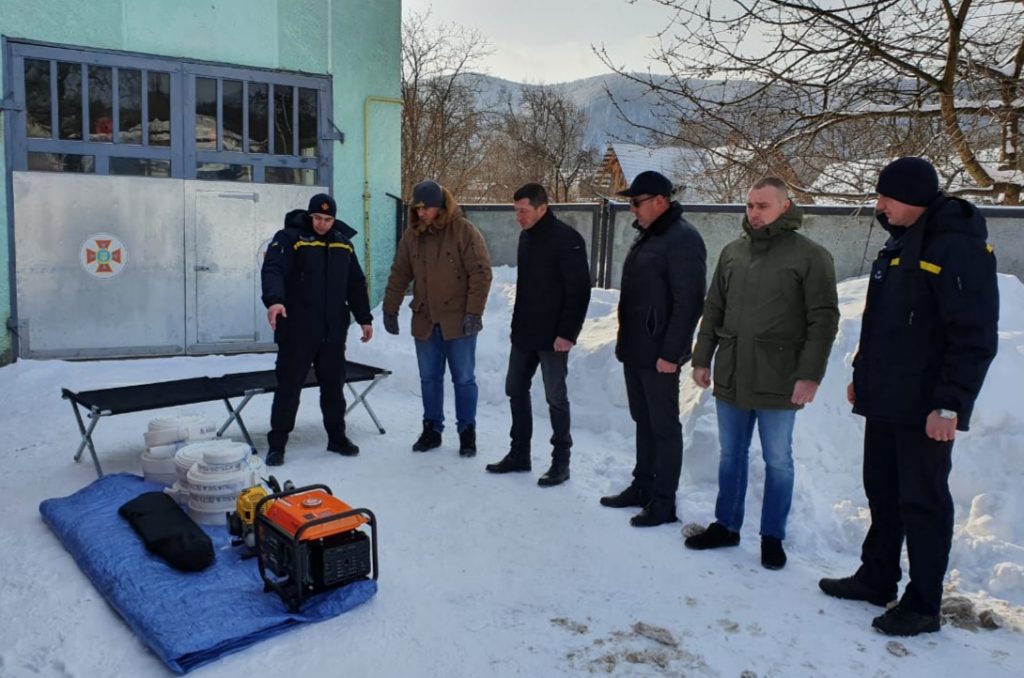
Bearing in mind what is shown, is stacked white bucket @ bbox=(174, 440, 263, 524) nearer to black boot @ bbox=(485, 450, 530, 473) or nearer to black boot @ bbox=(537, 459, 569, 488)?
black boot @ bbox=(485, 450, 530, 473)

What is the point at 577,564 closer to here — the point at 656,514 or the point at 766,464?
the point at 656,514

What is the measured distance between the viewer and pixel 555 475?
4.85 metres

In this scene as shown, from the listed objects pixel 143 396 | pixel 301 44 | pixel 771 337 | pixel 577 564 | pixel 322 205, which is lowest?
pixel 577 564

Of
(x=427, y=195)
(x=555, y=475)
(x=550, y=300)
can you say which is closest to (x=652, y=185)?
(x=550, y=300)

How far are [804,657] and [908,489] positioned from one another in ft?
2.56

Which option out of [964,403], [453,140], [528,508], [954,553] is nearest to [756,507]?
[954,553]

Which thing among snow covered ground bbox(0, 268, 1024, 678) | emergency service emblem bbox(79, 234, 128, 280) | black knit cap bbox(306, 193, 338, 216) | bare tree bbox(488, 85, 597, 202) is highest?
bare tree bbox(488, 85, 597, 202)

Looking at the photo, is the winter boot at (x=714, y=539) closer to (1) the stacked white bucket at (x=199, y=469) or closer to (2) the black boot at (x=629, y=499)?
(2) the black boot at (x=629, y=499)

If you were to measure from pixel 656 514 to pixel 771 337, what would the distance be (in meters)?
1.19

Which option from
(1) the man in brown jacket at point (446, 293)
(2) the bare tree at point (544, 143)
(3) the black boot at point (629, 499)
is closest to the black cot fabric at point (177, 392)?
(1) the man in brown jacket at point (446, 293)

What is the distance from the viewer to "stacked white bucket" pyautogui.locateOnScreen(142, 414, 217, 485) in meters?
4.53

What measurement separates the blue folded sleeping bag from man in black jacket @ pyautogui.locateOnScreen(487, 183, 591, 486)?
1.92m

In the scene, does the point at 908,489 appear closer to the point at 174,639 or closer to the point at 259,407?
the point at 174,639

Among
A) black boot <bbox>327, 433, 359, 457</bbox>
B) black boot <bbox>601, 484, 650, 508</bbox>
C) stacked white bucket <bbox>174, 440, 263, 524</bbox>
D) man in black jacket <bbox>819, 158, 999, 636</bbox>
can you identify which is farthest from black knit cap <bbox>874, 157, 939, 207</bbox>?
black boot <bbox>327, 433, 359, 457</bbox>
